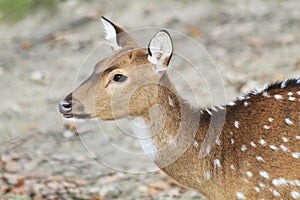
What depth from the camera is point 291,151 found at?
4.86 m

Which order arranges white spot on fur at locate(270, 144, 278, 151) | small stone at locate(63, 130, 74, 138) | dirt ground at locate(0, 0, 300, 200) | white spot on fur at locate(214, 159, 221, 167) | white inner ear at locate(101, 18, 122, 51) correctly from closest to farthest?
white spot on fur at locate(270, 144, 278, 151)
white spot on fur at locate(214, 159, 221, 167)
white inner ear at locate(101, 18, 122, 51)
dirt ground at locate(0, 0, 300, 200)
small stone at locate(63, 130, 74, 138)

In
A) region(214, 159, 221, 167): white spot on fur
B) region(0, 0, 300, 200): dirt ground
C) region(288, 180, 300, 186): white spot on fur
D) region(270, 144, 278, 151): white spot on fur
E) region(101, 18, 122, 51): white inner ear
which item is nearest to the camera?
region(288, 180, 300, 186): white spot on fur

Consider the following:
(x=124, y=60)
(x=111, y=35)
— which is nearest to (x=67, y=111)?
(x=124, y=60)

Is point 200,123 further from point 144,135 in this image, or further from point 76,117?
point 76,117

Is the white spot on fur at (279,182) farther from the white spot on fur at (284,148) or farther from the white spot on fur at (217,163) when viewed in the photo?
the white spot on fur at (217,163)

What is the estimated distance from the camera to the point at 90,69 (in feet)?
30.0

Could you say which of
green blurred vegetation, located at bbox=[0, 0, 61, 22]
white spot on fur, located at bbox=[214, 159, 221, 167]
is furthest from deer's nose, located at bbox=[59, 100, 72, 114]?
green blurred vegetation, located at bbox=[0, 0, 61, 22]

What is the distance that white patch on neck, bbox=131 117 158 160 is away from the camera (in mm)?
5090

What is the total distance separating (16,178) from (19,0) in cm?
487

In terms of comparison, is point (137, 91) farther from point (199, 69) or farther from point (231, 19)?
point (231, 19)

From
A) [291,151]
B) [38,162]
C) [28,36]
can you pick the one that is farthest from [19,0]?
[291,151]

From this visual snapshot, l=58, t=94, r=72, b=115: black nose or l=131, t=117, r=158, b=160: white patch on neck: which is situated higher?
l=58, t=94, r=72, b=115: black nose

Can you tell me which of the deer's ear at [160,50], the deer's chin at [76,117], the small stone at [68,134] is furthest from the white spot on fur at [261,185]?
the small stone at [68,134]

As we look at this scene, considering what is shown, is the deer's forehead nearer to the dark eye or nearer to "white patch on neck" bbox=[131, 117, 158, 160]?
the dark eye
